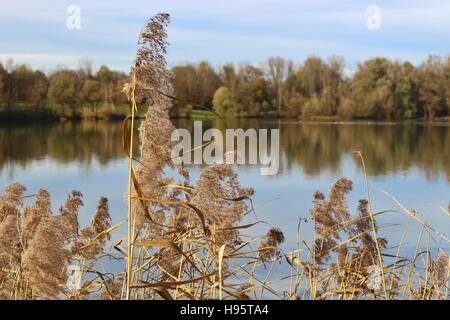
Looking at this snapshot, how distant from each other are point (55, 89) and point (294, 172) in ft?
102

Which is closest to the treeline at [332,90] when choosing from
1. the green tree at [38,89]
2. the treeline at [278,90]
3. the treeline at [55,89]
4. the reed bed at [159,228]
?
the treeline at [278,90]

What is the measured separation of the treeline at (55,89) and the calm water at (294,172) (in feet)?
42.3

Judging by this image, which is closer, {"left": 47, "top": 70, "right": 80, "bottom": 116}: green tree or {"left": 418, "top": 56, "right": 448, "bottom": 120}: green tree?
{"left": 47, "top": 70, "right": 80, "bottom": 116}: green tree

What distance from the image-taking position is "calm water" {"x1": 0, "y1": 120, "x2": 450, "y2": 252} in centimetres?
1118

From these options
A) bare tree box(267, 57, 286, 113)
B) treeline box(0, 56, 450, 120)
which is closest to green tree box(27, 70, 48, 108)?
treeline box(0, 56, 450, 120)

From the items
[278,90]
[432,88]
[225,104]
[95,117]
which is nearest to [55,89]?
[95,117]

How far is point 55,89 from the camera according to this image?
153ft

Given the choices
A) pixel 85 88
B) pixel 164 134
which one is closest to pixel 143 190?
pixel 164 134

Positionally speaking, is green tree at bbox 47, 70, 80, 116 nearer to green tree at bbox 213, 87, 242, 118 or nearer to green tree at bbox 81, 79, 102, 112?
green tree at bbox 81, 79, 102, 112

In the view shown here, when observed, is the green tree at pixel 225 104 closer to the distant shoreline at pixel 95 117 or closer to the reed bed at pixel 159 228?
the distant shoreline at pixel 95 117

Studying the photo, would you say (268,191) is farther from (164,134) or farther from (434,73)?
(434,73)

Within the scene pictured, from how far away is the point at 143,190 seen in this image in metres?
2.20

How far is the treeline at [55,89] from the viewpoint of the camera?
1833 inches

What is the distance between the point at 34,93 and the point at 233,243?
46.4 m
